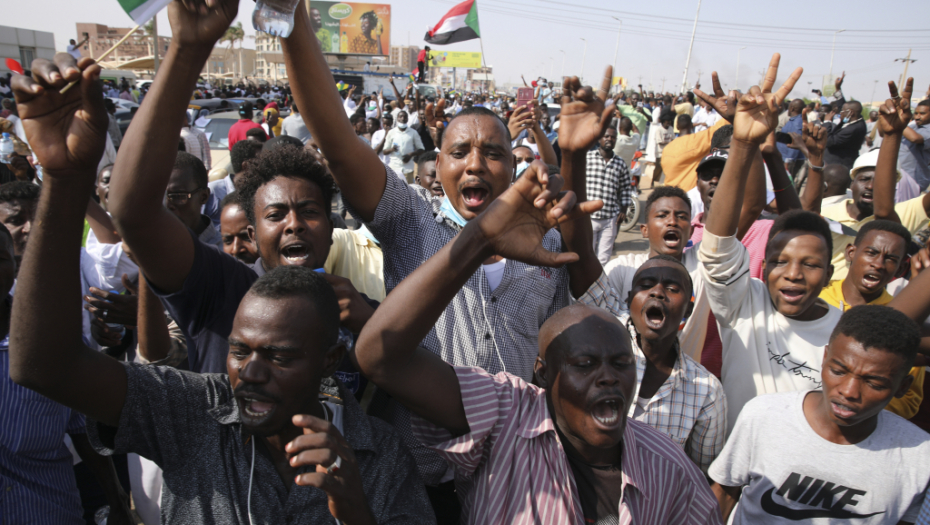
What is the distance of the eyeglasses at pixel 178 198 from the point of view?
3234 mm

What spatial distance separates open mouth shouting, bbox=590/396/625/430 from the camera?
1.67 m

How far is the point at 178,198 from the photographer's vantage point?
3.27m

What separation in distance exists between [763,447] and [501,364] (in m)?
1.07

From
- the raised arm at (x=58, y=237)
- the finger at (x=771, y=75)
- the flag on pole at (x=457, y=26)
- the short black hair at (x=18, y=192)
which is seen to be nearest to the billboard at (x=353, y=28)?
the flag on pole at (x=457, y=26)

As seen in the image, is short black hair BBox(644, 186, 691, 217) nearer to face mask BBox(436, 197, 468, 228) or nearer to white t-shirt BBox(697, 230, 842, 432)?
white t-shirt BBox(697, 230, 842, 432)

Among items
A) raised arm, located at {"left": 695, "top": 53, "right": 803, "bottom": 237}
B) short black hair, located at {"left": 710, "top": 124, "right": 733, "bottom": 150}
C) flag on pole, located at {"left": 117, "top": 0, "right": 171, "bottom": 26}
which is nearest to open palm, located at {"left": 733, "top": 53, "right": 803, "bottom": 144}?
raised arm, located at {"left": 695, "top": 53, "right": 803, "bottom": 237}

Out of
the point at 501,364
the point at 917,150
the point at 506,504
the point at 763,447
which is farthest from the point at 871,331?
the point at 917,150

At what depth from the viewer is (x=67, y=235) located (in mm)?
1341

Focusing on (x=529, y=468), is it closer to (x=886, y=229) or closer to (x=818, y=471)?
(x=818, y=471)

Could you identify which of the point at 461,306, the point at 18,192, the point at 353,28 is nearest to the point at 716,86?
the point at 461,306

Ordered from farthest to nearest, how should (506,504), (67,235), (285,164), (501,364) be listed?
1. (285,164)
2. (501,364)
3. (506,504)
4. (67,235)

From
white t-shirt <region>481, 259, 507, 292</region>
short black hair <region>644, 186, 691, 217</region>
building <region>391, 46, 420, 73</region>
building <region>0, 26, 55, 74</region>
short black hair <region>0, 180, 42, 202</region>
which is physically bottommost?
white t-shirt <region>481, 259, 507, 292</region>

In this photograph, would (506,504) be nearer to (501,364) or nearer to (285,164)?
(501,364)

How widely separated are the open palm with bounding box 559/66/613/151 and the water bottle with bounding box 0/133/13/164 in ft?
21.3
